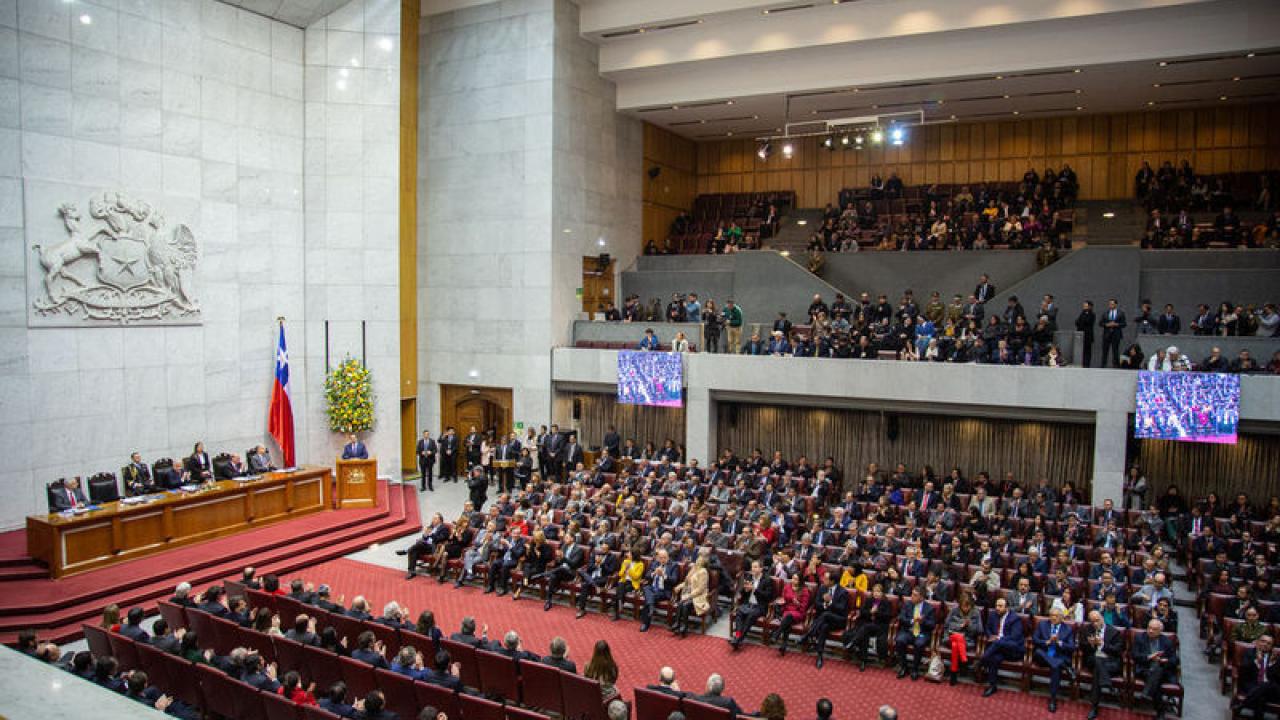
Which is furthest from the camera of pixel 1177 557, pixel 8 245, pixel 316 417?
pixel 316 417

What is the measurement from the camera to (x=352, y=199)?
58.7 ft

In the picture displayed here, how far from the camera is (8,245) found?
1296 centimetres

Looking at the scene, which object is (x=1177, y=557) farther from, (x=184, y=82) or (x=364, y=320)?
(x=184, y=82)

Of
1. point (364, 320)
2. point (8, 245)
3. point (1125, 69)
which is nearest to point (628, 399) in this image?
point (364, 320)

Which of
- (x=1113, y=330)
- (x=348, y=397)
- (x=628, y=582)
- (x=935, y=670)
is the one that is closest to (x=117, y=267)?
(x=348, y=397)

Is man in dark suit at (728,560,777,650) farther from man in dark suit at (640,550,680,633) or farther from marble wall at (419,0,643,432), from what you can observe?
marble wall at (419,0,643,432)

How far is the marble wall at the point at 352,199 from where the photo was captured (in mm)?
17688

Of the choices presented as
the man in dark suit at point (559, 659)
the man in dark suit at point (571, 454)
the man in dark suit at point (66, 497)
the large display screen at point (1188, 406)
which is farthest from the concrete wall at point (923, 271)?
the man in dark suit at point (66, 497)

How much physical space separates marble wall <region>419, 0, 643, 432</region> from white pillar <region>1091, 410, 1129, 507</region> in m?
11.9

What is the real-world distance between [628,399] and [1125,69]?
13769 mm

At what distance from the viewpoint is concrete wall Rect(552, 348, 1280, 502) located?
14984 millimetres

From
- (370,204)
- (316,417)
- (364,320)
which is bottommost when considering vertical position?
(316,417)

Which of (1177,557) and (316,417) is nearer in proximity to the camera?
(1177,557)

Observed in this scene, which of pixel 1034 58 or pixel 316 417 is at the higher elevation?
pixel 1034 58
